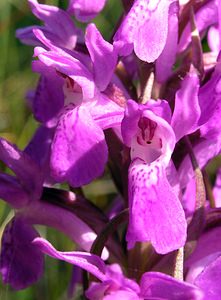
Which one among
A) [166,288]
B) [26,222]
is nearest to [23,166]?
[26,222]

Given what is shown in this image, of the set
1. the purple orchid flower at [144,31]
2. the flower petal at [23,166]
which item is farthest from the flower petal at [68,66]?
the flower petal at [23,166]

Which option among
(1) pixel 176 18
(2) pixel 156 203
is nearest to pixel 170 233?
(2) pixel 156 203

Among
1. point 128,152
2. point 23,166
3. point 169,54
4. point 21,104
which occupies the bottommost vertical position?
point 21,104

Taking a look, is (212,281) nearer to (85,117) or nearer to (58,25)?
(85,117)

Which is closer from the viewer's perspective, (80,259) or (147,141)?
(80,259)

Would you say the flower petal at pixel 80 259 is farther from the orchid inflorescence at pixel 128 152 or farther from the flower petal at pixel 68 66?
the flower petal at pixel 68 66

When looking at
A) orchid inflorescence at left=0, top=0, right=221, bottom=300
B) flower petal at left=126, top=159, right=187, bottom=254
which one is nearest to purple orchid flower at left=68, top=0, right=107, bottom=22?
orchid inflorescence at left=0, top=0, right=221, bottom=300
